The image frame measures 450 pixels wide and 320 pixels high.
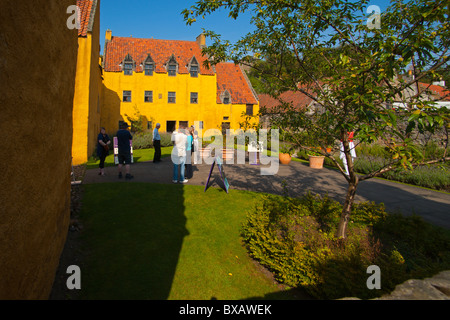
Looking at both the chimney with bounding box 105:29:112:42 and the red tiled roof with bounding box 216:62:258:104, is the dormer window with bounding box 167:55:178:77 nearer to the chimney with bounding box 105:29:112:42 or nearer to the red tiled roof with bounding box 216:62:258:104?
the red tiled roof with bounding box 216:62:258:104

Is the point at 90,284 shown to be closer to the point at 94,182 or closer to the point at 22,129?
the point at 22,129

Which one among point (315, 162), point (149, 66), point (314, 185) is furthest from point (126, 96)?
point (314, 185)

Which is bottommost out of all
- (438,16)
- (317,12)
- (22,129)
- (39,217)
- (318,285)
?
(318,285)

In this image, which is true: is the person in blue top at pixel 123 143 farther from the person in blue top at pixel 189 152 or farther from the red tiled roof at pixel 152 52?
the red tiled roof at pixel 152 52

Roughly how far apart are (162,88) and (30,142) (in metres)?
32.5

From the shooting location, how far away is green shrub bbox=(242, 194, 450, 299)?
4.28 m

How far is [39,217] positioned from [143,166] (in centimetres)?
1020

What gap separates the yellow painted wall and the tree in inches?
1060

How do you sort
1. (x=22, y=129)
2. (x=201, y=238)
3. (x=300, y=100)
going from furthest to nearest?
(x=300, y=100) < (x=201, y=238) < (x=22, y=129)

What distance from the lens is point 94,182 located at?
9133 mm

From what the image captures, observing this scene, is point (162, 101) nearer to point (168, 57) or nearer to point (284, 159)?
point (168, 57)

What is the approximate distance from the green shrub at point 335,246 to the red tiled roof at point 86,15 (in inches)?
587

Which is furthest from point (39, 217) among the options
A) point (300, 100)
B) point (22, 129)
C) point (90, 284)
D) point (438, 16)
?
point (300, 100)

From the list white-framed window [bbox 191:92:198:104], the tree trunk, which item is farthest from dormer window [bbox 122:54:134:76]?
the tree trunk
